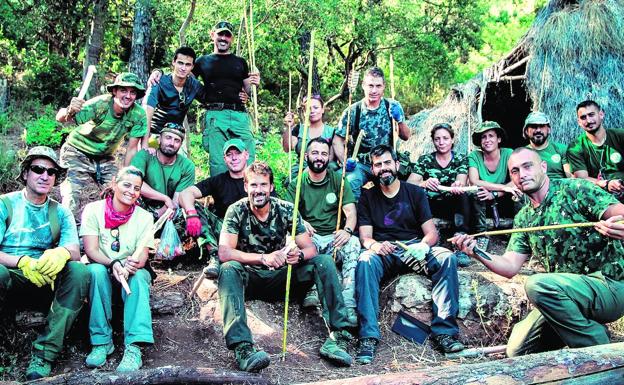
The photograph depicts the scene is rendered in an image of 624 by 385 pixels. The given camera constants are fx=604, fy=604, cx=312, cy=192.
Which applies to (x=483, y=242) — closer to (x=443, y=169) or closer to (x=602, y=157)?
(x=443, y=169)

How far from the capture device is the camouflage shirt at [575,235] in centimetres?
437

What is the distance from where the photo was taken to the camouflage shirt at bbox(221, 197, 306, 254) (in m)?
5.03

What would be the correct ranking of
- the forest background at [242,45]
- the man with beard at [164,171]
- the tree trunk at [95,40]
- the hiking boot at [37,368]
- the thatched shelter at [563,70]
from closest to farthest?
the hiking boot at [37,368], the man with beard at [164,171], the thatched shelter at [563,70], the forest background at [242,45], the tree trunk at [95,40]

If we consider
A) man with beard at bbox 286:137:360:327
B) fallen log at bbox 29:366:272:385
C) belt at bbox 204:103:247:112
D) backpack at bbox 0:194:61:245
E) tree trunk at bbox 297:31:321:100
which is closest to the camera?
fallen log at bbox 29:366:272:385

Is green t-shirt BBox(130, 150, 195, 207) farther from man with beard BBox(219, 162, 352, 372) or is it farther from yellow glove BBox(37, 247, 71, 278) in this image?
yellow glove BBox(37, 247, 71, 278)

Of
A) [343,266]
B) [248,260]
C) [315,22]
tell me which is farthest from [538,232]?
[315,22]

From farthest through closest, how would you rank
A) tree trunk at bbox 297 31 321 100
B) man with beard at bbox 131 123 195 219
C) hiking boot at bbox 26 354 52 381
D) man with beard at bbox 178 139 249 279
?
tree trunk at bbox 297 31 321 100 → man with beard at bbox 131 123 195 219 → man with beard at bbox 178 139 249 279 → hiking boot at bbox 26 354 52 381

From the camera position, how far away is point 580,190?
444 cm

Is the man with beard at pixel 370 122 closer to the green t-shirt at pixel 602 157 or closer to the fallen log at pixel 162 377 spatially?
the green t-shirt at pixel 602 157

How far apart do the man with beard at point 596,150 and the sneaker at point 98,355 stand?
505 cm

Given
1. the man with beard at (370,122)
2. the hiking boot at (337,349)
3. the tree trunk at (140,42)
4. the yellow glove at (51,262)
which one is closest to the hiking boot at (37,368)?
the yellow glove at (51,262)

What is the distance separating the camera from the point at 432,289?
5430 millimetres

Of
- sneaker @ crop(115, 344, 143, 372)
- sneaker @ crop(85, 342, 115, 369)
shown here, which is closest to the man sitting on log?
sneaker @ crop(85, 342, 115, 369)

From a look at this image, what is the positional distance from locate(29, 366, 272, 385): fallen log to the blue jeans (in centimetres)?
109
